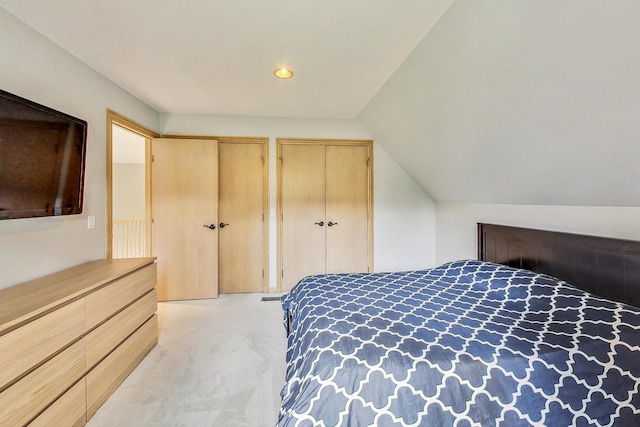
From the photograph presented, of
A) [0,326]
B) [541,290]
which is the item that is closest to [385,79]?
[541,290]

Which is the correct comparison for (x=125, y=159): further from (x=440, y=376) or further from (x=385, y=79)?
(x=440, y=376)

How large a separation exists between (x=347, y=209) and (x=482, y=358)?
269cm

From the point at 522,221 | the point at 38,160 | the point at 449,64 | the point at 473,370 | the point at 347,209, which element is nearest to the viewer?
the point at 473,370

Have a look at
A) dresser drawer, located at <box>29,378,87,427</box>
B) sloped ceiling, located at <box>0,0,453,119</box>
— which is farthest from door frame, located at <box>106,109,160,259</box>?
dresser drawer, located at <box>29,378,87,427</box>

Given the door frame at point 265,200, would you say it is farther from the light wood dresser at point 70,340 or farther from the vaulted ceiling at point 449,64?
the light wood dresser at point 70,340

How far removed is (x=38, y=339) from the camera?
3.97 feet

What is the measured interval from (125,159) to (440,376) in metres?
6.31

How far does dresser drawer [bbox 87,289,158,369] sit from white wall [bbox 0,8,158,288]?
1.87ft

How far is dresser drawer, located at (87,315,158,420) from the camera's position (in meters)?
1.54

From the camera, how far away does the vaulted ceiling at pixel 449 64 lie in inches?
46.3

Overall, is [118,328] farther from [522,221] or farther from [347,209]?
[522,221]

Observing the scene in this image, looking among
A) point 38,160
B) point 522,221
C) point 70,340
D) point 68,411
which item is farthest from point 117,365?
point 522,221

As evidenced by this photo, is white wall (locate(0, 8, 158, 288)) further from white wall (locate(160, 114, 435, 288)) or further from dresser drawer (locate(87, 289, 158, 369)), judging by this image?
white wall (locate(160, 114, 435, 288))

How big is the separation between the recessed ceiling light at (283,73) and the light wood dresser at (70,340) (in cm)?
194
